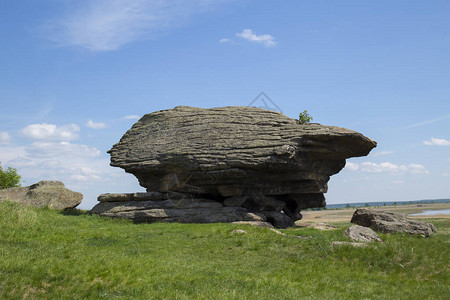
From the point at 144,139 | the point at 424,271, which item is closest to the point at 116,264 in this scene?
the point at 424,271

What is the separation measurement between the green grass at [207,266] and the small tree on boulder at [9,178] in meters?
40.1

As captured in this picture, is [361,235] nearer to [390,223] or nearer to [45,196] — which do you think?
[390,223]

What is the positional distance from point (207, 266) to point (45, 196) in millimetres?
24623

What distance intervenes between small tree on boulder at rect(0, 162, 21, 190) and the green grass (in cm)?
4008

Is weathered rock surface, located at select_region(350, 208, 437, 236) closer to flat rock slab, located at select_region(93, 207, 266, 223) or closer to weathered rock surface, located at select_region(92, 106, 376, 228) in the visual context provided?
weathered rock surface, located at select_region(92, 106, 376, 228)

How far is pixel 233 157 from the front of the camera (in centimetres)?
2889

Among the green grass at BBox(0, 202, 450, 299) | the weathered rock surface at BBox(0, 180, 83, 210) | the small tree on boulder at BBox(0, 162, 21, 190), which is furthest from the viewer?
the small tree on boulder at BBox(0, 162, 21, 190)

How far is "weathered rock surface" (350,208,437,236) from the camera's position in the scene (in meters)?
25.5

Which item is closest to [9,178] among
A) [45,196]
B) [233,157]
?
[45,196]

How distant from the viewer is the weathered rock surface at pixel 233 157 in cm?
2891

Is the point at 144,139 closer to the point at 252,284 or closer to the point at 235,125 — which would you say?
the point at 235,125

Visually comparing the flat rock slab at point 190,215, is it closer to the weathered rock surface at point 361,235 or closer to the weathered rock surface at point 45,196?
the weathered rock surface at point 45,196

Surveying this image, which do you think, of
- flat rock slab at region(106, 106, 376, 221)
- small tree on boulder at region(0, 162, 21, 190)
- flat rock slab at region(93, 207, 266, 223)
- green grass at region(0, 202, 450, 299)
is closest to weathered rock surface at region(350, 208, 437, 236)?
green grass at region(0, 202, 450, 299)

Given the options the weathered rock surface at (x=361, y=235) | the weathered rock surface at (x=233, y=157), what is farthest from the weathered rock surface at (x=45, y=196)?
the weathered rock surface at (x=361, y=235)
